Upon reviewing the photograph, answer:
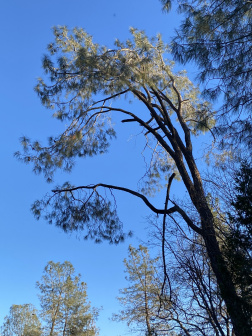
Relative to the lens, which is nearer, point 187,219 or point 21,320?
point 187,219

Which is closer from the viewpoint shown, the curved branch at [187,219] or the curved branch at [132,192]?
the curved branch at [187,219]

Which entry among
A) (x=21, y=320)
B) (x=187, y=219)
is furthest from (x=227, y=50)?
(x=21, y=320)

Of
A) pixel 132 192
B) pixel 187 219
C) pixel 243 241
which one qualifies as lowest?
pixel 243 241

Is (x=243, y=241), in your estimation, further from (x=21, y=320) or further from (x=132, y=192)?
(x=21, y=320)

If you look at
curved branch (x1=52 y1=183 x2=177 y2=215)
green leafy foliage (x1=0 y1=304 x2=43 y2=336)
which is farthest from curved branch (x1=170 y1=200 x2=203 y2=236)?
green leafy foliage (x1=0 y1=304 x2=43 y2=336)

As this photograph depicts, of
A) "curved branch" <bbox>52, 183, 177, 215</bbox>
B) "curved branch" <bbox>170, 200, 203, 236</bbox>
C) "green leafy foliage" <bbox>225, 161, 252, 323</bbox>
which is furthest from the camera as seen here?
"curved branch" <bbox>52, 183, 177, 215</bbox>

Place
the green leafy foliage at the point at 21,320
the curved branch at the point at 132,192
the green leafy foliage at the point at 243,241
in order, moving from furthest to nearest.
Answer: the green leafy foliage at the point at 21,320 → the curved branch at the point at 132,192 → the green leafy foliage at the point at 243,241

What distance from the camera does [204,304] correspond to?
5027mm

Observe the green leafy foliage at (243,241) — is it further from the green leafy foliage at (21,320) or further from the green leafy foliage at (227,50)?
the green leafy foliage at (21,320)

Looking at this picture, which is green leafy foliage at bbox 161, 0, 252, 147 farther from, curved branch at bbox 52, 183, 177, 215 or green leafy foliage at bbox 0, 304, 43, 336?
green leafy foliage at bbox 0, 304, 43, 336

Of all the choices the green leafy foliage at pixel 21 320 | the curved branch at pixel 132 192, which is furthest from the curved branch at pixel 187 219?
the green leafy foliage at pixel 21 320

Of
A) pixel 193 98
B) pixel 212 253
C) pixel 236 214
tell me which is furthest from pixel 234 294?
pixel 193 98

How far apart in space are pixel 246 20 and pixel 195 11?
0.99 meters

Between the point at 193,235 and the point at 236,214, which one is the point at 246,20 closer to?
the point at 236,214
